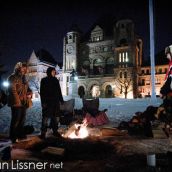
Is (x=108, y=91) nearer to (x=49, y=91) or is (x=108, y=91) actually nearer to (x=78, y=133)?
(x=78, y=133)

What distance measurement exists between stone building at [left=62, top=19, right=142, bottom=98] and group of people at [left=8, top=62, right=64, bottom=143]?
47.3m

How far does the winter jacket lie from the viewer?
6.62 metres

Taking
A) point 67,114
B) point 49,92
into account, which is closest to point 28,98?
point 49,92

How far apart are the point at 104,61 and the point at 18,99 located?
57053 mm

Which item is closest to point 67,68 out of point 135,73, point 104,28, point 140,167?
point 104,28

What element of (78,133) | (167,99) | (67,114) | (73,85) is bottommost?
(78,133)

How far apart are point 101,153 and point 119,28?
5820 cm

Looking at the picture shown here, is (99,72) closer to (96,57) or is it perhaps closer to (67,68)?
(96,57)

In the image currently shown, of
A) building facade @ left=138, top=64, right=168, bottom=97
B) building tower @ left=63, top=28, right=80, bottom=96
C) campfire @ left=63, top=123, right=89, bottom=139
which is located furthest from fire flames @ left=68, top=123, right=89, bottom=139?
building tower @ left=63, top=28, right=80, bottom=96

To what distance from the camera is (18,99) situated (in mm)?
6637

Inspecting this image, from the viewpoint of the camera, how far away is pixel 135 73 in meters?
56.1

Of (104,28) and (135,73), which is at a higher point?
(104,28)

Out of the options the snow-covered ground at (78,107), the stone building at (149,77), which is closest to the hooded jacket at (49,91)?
the snow-covered ground at (78,107)

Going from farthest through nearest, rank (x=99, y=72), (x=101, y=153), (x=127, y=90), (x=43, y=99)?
(x=99, y=72)
(x=127, y=90)
(x=43, y=99)
(x=101, y=153)
